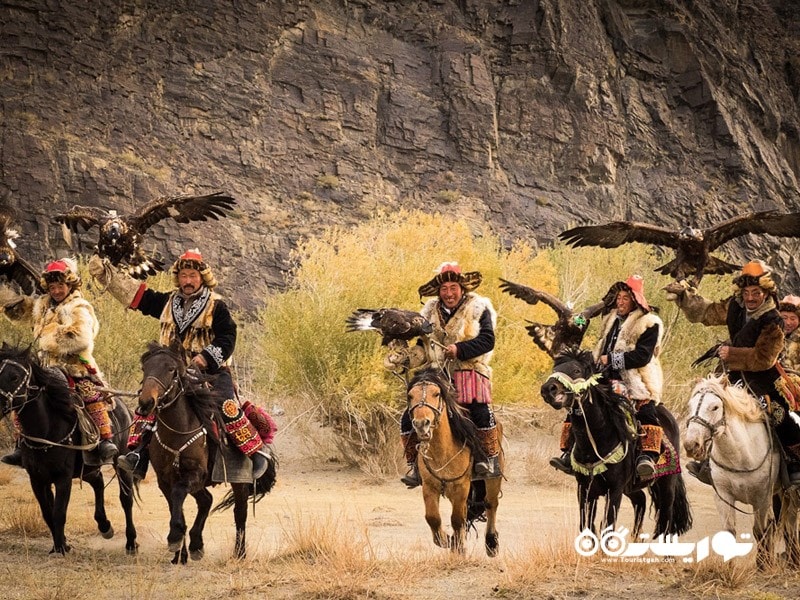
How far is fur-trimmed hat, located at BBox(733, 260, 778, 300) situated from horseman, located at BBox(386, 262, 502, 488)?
2232 millimetres

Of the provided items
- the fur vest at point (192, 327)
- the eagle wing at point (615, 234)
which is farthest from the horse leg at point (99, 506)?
the eagle wing at point (615, 234)

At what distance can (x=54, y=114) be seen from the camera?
47.2 metres

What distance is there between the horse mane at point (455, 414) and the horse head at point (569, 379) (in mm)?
822

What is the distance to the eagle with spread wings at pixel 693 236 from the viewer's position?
419 inches

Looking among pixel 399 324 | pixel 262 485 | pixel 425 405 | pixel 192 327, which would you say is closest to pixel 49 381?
pixel 192 327

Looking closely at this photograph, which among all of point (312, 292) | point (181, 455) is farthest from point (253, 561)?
point (312, 292)

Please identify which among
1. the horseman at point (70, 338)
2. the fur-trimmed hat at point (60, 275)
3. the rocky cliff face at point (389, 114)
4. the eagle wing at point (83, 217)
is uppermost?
the rocky cliff face at point (389, 114)

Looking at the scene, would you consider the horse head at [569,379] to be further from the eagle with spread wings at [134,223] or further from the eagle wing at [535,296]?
the eagle with spread wings at [134,223]

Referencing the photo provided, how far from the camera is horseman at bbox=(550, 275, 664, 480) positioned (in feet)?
31.0

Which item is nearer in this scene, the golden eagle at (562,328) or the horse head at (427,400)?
the horse head at (427,400)

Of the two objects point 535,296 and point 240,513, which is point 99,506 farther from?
point 535,296

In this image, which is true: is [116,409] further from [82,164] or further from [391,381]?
[82,164]

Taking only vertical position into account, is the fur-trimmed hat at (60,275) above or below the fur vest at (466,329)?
above

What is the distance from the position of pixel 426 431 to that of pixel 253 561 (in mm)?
2055
